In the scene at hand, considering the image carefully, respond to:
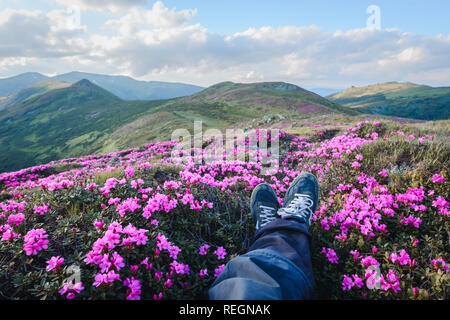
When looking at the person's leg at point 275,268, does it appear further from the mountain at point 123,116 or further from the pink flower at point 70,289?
the mountain at point 123,116

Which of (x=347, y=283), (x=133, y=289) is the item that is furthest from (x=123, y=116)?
(x=347, y=283)

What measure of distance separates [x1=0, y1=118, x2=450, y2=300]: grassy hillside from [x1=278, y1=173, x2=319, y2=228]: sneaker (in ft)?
0.74

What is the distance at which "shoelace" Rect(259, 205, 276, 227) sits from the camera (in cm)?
348

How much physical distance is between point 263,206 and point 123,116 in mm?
82709

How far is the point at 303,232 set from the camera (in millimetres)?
2799

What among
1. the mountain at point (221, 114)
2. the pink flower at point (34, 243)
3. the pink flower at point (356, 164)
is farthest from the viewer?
the mountain at point (221, 114)

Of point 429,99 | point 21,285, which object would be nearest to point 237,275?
point 21,285

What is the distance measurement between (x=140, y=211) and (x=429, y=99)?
146m

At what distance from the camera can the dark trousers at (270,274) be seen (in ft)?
6.24

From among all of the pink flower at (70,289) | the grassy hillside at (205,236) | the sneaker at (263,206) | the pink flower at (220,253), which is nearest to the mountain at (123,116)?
the grassy hillside at (205,236)

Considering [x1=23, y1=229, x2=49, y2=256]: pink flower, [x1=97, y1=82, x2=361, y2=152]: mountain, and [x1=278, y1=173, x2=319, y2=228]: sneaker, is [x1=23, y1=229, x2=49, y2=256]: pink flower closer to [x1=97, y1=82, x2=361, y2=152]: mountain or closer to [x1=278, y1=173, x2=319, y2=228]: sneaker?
[x1=278, y1=173, x2=319, y2=228]: sneaker

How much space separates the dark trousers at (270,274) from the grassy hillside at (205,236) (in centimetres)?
43

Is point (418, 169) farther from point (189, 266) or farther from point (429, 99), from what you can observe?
point (429, 99)

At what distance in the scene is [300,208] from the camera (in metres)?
3.52
